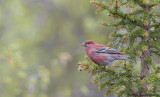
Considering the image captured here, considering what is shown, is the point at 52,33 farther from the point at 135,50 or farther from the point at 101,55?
the point at 135,50

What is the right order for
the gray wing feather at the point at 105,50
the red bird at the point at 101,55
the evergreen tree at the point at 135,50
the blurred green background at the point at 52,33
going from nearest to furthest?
the evergreen tree at the point at 135,50 → the gray wing feather at the point at 105,50 → the red bird at the point at 101,55 → the blurred green background at the point at 52,33

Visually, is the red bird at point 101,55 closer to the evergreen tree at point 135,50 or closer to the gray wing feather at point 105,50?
the gray wing feather at point 105,50

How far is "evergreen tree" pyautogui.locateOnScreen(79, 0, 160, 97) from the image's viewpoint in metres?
3.61

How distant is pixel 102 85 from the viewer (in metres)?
3.98

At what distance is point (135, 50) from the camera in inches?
151

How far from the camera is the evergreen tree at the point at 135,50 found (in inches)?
142

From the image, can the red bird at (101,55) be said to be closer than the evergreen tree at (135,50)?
No

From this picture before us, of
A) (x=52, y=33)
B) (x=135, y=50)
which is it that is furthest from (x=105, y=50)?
(x=52, y=33)

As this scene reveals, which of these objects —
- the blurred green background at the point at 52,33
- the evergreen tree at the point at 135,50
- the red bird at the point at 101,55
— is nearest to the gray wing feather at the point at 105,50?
the red bird at the point at 101,55

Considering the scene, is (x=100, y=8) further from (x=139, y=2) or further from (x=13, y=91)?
(x=13, y=91)

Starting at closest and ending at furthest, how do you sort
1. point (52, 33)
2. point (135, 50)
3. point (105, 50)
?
1. point (135, 50)
2. point (105, 50)
3. point (52, 33)

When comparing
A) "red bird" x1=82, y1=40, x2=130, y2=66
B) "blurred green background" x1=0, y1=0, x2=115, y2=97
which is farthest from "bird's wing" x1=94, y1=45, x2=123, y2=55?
"blurred green background" x1=0, y1=0, x2=115, y2=97

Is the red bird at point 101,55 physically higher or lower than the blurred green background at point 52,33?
lower

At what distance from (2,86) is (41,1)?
505 centimetres
